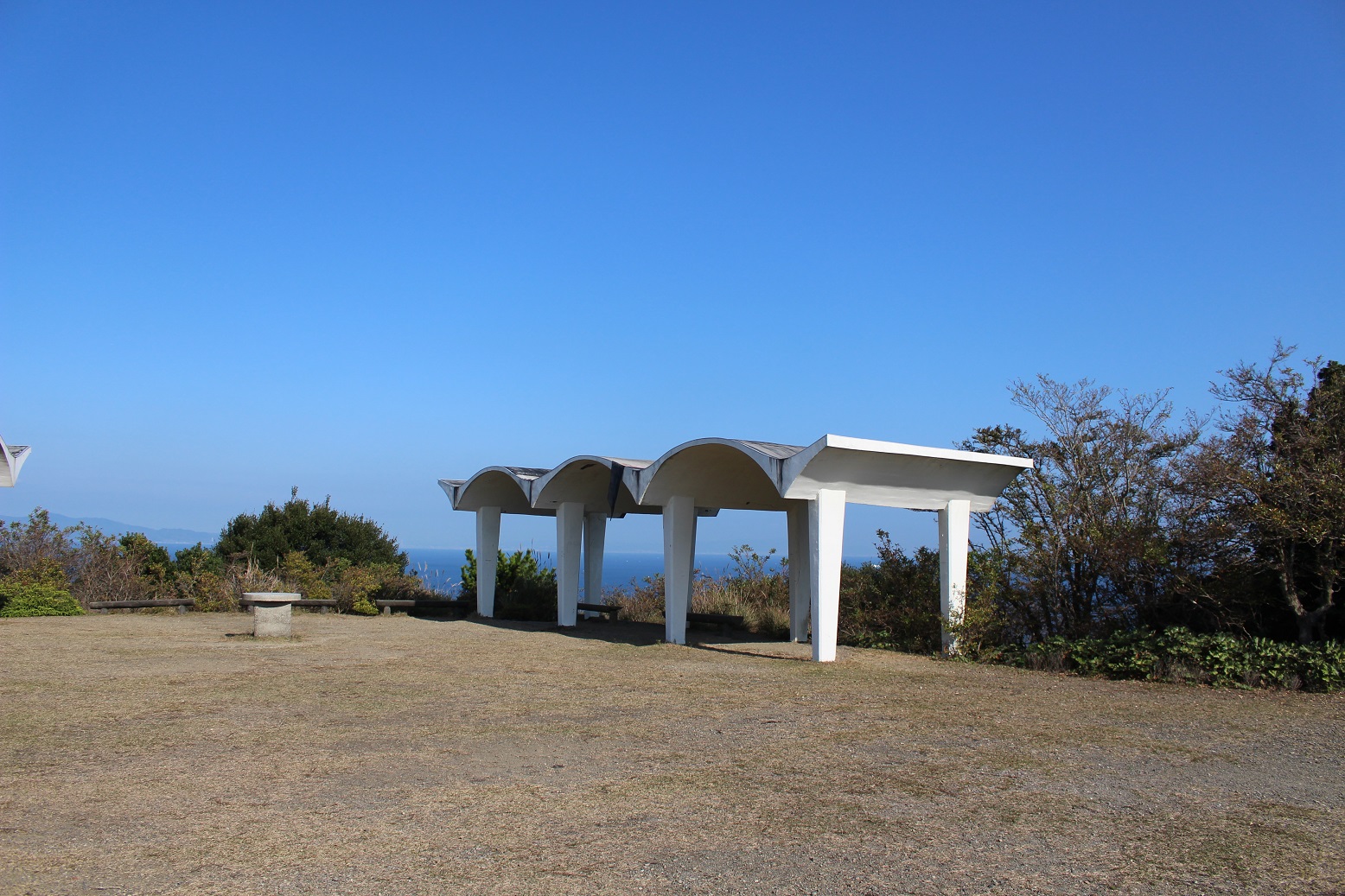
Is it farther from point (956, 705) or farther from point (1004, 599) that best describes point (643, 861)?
point (1004, 599)

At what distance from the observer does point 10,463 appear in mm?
16219

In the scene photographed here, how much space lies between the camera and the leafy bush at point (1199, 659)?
10781 millimetres

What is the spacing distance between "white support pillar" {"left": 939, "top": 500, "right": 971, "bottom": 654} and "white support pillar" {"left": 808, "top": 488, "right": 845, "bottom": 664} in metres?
1.87

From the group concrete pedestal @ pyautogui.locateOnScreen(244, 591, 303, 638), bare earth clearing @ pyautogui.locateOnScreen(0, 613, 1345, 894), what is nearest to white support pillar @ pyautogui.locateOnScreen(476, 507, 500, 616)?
concrete pedestal @ pyautogui.locateOnScreen(244, 591, 303, 638)

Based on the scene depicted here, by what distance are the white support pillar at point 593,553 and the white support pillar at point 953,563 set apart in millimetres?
8593

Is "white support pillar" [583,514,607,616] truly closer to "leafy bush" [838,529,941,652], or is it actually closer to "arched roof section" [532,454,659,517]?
"arched roof section" [532,454,659,517]

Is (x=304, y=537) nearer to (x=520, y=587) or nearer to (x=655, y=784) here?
(x=520, y=587)

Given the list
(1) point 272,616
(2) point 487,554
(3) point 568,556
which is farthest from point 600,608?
(1) point 272,616

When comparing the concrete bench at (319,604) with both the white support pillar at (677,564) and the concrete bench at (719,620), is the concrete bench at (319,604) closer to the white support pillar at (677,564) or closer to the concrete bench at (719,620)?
the concrete bench at (719,620)

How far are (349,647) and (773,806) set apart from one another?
10.8 metres

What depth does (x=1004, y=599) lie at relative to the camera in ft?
47.3

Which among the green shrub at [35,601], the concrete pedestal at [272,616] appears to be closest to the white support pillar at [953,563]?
the concrete pedestal at [272,616]

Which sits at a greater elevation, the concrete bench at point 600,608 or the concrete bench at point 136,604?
the concrete bench at point 600,608

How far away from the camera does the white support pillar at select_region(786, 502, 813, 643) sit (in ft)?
56.9
